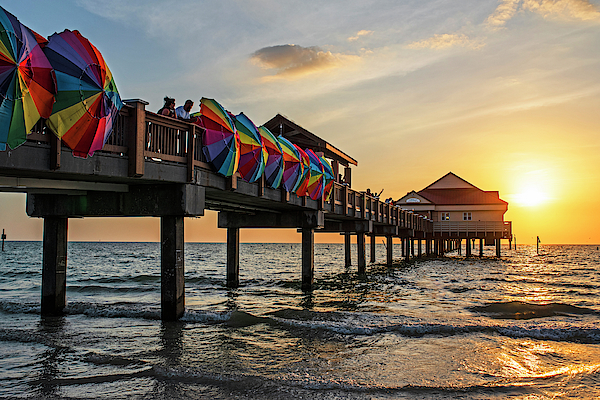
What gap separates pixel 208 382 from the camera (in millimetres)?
7727

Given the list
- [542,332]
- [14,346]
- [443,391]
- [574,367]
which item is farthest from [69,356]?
[542,332]

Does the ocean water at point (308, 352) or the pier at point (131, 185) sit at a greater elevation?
the pier at point (131, 185)

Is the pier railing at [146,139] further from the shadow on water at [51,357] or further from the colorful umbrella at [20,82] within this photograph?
the shadow on water at [51,357]

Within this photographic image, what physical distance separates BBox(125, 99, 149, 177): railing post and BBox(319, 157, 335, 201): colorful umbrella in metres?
Answer: 10.5

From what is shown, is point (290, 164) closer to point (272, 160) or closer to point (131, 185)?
point (272, 160)

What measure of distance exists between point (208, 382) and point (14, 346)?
218 inches

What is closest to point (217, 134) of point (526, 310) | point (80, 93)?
point (80, 93)

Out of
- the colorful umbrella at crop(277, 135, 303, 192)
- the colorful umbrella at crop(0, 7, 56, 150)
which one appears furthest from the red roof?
the colorful umbrella at crop(0, 7, 56, 150)

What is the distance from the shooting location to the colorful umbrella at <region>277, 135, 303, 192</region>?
1587 centimetres

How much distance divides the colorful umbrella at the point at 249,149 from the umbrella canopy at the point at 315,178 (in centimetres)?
452

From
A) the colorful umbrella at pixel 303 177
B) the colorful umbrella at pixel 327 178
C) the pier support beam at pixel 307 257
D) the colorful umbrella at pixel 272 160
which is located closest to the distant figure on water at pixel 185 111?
the colorful umbrella at pixel 272 160

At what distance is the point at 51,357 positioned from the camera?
30.8 ft

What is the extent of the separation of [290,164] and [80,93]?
914 centimetres

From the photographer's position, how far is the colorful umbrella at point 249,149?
1277 centimetres
